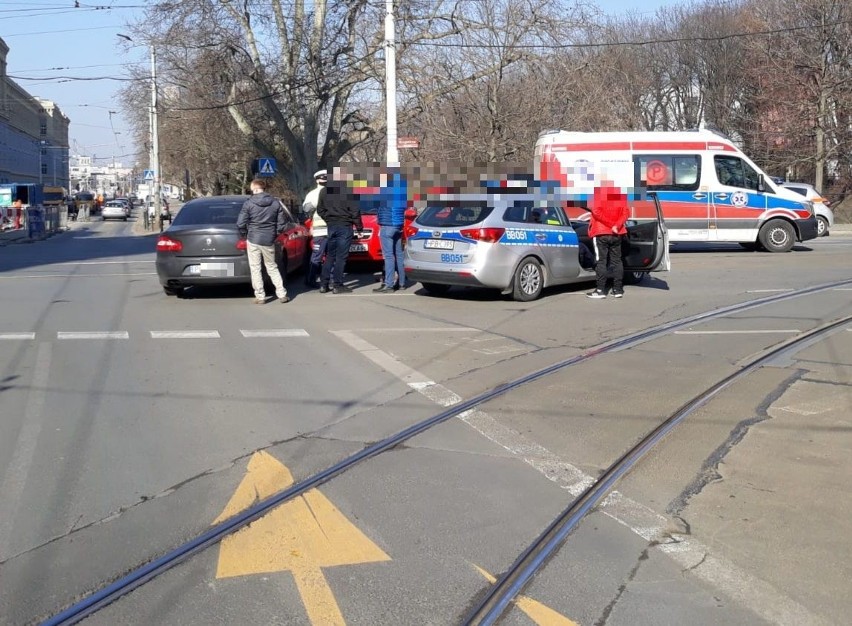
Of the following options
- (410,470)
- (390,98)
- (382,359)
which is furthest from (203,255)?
(410,470)

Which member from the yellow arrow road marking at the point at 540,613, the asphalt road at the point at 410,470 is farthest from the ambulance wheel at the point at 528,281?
the yellow arrow road marking at the point at 540,613

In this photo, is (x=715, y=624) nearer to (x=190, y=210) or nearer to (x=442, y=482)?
(x=442, y=482)

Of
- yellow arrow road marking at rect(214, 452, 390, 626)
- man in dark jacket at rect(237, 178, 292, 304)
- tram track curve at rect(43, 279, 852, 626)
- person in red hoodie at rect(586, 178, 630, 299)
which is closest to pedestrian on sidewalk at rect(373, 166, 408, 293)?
man in dark jacket at rect(237, 178, 292, 304)

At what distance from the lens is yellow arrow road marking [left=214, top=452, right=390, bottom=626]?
411 cm

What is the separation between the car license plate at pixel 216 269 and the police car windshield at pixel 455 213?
9.24 ft

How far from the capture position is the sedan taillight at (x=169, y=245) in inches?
520

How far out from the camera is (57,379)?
8.16 meters

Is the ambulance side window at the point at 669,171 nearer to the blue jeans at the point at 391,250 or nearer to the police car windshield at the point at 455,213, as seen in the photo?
the blue jeans at the point at 391,250

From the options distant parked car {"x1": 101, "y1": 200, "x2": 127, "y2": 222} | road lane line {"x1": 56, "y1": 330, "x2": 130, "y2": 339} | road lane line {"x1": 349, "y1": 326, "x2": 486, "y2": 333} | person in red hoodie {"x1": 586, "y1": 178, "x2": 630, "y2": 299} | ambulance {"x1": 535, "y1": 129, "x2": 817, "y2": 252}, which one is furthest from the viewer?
distant parked car {"x1": 101, "y1": 200, "x2": 127, "y2": 222}

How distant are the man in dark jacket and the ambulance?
9.00 m

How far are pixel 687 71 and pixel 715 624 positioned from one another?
1837 inches

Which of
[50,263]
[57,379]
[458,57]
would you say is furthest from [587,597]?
Answer: [458,57]

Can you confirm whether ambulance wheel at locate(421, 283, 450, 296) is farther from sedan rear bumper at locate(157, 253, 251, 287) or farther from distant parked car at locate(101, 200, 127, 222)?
distant parked car at locate(101, 200, 127, 222)

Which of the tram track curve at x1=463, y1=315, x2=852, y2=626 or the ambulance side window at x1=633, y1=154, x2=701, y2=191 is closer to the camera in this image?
the tram track curve at x1=463, y1=315, x2=852, y2=626
